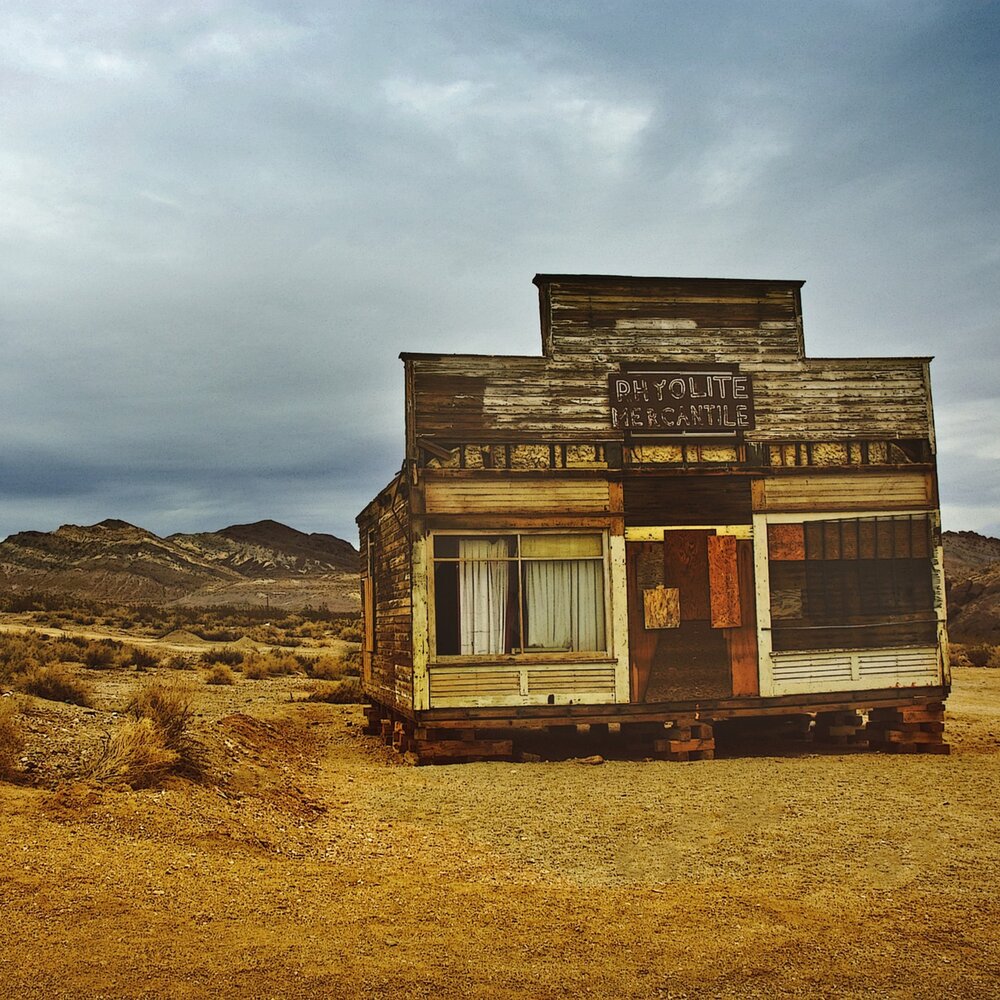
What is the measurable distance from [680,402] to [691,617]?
2.90m

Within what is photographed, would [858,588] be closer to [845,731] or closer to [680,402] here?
[845,731]

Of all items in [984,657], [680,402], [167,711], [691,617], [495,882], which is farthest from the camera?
[984,657]

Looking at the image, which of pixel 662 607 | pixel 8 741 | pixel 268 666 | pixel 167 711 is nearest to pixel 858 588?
pixel 662 607

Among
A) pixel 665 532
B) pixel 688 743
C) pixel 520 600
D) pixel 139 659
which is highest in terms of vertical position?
pixel 665 532

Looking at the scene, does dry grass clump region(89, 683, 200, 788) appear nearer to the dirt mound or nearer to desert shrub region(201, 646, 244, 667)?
desert shrub region(201, 646, 244, 667)

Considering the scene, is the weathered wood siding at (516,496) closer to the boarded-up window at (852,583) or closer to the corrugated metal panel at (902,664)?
the boarded-up window at (852,583)

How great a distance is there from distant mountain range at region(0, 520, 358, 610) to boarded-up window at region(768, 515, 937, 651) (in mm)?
73944

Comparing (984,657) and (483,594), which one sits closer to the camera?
(483,594)

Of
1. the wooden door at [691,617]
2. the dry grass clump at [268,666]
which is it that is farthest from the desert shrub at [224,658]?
the wooden door at [691,617]

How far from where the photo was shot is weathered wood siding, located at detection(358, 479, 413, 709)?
12.7 m

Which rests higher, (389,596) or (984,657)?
(389,596)

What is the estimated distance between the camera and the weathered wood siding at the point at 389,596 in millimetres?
12742

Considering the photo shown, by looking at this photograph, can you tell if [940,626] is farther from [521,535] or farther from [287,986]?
[287,986]

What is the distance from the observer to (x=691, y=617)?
1271cm
